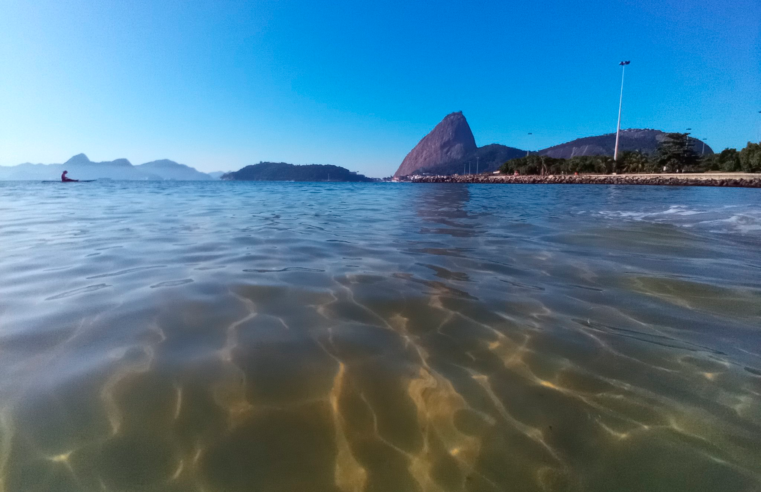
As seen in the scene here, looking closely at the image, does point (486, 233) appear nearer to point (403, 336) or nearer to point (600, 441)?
point (403, 336)

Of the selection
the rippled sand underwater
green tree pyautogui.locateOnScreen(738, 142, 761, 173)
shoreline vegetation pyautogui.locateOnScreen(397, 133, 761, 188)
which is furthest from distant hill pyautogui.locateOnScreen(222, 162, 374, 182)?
the rippled sand underwater

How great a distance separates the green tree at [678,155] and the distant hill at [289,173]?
144m

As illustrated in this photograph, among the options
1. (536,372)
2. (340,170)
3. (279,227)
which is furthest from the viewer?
(340,170)

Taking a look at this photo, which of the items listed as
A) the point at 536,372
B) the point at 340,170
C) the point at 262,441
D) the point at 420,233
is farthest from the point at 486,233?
the point at 340,170

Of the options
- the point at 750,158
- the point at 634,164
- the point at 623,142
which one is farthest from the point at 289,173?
the point at 623,142

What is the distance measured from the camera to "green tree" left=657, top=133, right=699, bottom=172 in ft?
196

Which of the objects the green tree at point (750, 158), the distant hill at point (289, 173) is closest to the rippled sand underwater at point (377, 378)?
the green tree at point (750, 158)

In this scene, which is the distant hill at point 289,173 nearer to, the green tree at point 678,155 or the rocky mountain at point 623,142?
the rocky mountain at point 623,142

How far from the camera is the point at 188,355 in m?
2.44

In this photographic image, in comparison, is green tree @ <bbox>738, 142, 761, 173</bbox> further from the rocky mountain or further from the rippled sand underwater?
the rocky mountain

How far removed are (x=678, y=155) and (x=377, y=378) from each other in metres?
80.2

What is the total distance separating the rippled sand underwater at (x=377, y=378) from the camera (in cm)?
160

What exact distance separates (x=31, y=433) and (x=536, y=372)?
9.71 feet

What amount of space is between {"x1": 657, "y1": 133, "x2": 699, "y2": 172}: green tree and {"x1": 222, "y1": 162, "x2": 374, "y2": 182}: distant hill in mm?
143691
